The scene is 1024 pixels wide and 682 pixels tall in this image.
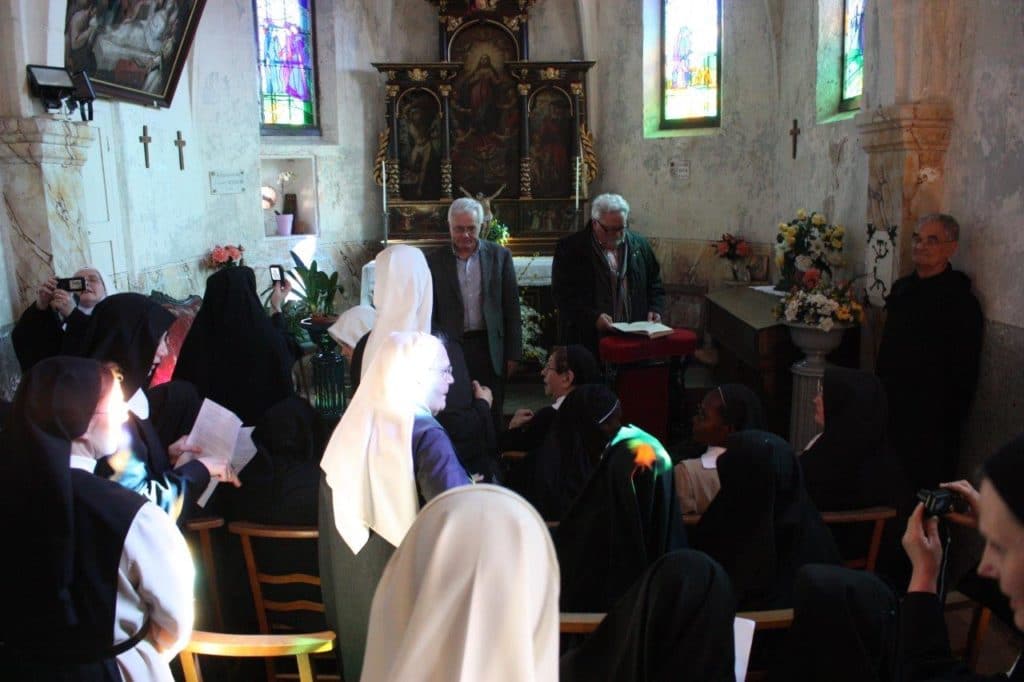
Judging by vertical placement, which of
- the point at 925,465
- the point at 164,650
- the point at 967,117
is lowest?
the point at 925,465

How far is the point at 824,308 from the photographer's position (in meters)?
5.73

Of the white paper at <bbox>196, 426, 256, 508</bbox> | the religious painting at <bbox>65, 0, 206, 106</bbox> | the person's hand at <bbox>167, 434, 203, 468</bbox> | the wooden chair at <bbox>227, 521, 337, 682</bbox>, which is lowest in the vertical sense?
the wooden chair at <bbox>227, 521, 337, 682</bbox>

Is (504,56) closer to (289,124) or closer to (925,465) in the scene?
(289,124)

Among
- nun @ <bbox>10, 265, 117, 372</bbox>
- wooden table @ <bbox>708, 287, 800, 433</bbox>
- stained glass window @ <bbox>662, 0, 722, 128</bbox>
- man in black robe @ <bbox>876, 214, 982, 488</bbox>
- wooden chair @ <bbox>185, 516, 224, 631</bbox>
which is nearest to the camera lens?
Result: wooden chair @ <bbox>185, 516, 224, 631</bbox>

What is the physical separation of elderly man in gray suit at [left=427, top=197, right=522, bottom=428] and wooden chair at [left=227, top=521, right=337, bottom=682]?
219cm

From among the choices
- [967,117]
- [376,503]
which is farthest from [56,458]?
[967,117]

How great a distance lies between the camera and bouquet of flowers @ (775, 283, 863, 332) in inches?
224

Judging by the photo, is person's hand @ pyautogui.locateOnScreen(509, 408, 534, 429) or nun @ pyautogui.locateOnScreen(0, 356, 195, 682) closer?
nun @ pyautogui.locateOnScreen(0, 356, 195, 682)

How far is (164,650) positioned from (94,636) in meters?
0.22

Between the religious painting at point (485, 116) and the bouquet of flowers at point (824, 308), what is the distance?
19.7ft

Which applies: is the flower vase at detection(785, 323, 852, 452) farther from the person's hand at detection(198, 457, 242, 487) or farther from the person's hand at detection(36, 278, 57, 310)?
the person's hand at detection(36, 278, 57, 310)

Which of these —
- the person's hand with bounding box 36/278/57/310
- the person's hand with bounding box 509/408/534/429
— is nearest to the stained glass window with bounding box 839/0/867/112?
the person's hand with bounding box 509/408/534/429

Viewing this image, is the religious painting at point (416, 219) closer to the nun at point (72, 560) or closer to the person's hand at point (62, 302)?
the person's hand at point (62, 302)

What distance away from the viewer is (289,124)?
11016 millimetres
